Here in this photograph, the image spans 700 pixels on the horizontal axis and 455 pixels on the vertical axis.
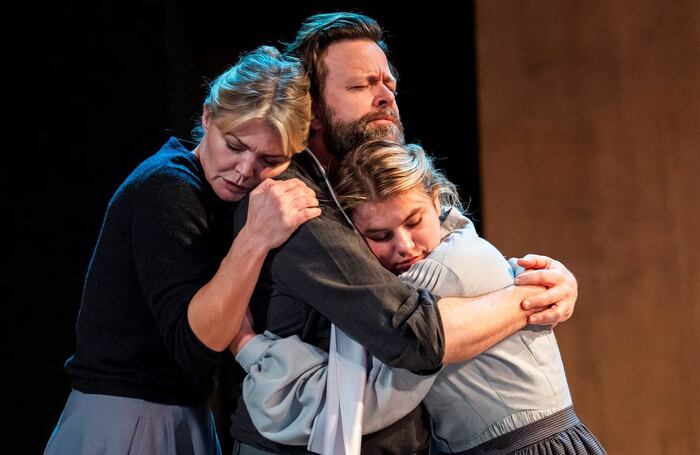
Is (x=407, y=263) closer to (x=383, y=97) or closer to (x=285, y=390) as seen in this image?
(x=285, y=390)

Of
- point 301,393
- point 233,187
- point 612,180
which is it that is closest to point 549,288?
point 301,393

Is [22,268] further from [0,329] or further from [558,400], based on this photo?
[558,400]

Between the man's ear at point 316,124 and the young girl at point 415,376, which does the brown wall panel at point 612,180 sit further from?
the young girl at point 415,376

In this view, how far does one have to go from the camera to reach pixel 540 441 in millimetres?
1747

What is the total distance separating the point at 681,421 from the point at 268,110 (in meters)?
2.38

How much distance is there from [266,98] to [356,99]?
595mm

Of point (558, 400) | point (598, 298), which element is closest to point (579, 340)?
point (598, 298)

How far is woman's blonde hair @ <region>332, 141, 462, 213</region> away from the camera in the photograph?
6.09 feet

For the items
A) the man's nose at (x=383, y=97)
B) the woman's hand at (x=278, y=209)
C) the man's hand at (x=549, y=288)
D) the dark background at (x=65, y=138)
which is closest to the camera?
the woman's hand at (x=278, y=209)

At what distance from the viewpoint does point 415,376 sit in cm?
171

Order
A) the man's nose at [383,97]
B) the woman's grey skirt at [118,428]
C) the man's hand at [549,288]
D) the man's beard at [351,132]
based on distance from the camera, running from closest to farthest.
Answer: the man's hand at [549,288] → the woman's grey skirt at [118,428] → the man's beard at [351,132] → the man's nose at [383,97]

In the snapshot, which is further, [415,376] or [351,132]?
[351,132]

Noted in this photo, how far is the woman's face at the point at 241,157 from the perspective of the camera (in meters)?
1.86

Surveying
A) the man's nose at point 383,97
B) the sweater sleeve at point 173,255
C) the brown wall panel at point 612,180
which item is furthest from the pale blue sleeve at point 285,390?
the brown wall panel at point 612,180
